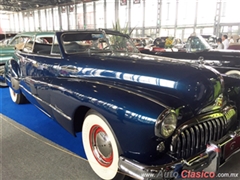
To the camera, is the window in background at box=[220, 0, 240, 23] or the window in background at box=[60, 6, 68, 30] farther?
the window in background at box=[60, 6, 68, 30]

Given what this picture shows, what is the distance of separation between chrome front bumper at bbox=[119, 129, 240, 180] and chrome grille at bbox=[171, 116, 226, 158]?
91 mm

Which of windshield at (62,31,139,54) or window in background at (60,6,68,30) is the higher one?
window in background at (60,6,68,30)

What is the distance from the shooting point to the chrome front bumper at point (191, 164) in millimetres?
1557

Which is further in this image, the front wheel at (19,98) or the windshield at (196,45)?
the windshield at (196,45)

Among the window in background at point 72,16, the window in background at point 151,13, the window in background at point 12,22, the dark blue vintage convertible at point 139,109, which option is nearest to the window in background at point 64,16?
the window in background at point 72,16

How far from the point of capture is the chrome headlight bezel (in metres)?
1.59

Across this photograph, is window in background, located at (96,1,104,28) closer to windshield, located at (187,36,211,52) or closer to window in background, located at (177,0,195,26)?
window in background, located at (177,0,195,26)

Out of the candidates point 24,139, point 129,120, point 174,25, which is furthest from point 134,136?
point 174,25

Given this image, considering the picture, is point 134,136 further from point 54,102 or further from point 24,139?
point 24,139

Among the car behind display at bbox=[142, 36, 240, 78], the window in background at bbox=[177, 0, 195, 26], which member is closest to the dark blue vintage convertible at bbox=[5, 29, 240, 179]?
the car behind display at bbox=[142, 36, 240, 78]

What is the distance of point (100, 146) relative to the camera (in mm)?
2141

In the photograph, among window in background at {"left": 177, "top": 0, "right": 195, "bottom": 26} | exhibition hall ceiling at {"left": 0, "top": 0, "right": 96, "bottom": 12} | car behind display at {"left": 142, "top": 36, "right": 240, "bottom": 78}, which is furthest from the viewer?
exhibition hall ceiling at {"left": 0, "top": 0, "right": 96, "bottom": 12}

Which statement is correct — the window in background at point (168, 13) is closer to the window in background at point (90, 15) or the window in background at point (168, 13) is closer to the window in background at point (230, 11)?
the window in background at point (230, 11)

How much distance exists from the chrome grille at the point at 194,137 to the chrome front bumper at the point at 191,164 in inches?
3.6
